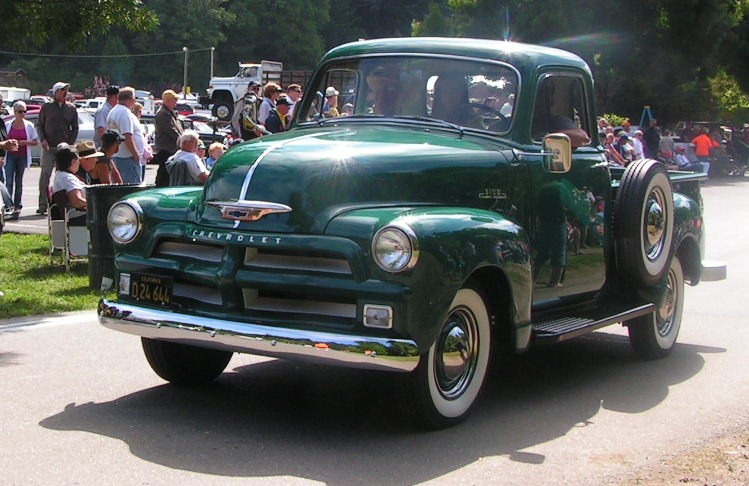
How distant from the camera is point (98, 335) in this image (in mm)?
8508

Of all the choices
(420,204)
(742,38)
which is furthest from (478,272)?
(742,38)

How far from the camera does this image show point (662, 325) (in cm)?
837

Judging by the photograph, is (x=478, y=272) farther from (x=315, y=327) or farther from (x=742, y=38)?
(x=742, y=38)

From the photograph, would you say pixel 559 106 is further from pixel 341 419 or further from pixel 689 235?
pixel 341 419

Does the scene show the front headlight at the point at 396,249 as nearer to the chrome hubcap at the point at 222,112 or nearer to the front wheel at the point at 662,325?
the front wheel at the point at 662,325

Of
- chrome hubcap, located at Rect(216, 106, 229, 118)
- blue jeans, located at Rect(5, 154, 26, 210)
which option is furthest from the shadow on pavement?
chrome hubcap, located at Rect(216, 106, 229, 118)

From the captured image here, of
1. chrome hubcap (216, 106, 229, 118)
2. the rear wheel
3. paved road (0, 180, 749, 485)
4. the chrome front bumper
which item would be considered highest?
the chrome front bumper

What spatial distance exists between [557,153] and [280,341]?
2.28 m

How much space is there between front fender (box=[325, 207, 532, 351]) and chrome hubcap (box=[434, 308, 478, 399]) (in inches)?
10.3

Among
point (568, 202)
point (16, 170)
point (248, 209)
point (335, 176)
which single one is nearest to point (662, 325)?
point (568, 202)

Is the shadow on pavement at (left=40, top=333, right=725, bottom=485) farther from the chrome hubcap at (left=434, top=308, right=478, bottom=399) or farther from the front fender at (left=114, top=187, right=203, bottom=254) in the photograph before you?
the front fender at (left=114, top=187, right=203, bottom=254)

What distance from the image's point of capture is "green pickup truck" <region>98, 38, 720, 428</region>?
18.1ft

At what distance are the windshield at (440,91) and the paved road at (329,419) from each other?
170 centimetres

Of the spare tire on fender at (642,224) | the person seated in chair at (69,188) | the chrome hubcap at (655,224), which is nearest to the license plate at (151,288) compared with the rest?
the spare tire on fender at (642,224)
